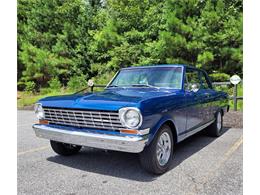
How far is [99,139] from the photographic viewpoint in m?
2.99

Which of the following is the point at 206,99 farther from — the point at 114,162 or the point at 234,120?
the point at 234,120

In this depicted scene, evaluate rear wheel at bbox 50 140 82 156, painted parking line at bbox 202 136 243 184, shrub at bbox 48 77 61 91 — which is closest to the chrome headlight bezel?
rear wheel at bbox 50 140 82 156

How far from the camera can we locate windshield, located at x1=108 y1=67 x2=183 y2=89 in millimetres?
4121

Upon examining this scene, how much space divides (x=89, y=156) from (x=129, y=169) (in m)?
0.97

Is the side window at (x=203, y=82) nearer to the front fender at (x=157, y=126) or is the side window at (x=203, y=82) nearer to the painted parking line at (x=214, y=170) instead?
the painted parking line at (x=214, y=170)

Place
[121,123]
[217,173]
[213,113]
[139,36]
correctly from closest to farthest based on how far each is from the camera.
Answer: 1. [121,123]
2. [217,173]
3. [213,113]
4. [139,36]

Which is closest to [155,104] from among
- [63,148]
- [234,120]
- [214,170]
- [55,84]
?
[214,170]

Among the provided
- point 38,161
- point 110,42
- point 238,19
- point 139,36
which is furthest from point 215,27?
point 38,161

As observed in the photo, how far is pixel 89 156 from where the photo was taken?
4211 millimetres

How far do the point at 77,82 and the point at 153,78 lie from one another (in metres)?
14.4

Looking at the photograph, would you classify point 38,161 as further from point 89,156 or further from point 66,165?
point 89,156

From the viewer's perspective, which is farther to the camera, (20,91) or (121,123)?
(20,91)

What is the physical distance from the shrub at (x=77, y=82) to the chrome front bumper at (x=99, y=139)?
14.4 metres

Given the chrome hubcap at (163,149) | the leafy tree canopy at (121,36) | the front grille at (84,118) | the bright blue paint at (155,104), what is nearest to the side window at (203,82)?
the bright blue paint at (155,104)
